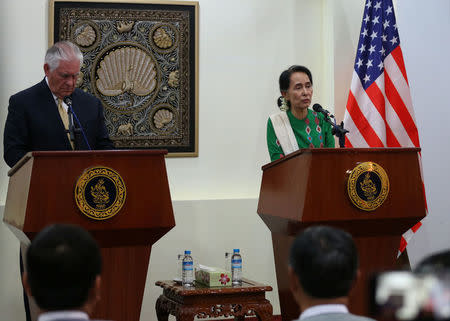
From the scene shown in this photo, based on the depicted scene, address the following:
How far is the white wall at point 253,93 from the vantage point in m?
5.19

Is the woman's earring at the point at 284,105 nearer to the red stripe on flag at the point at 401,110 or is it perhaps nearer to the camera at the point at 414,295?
the red stripe on flag at the point at 401,110

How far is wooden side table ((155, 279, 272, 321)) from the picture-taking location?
157 inches

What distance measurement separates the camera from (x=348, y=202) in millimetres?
3234

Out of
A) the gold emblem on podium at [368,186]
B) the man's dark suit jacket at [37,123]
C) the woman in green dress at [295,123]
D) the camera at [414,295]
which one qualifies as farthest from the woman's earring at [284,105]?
the camera at [414,295]

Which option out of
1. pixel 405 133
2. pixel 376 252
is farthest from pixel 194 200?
pixel 376 252

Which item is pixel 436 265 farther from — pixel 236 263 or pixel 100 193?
pixel 236 263

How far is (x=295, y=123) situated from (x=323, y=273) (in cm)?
264

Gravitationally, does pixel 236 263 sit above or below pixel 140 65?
below

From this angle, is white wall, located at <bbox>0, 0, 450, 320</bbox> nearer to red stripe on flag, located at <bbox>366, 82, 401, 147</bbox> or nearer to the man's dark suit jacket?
red stripe on flag, located at <bbox>366, 82, 401, 147</bbox>

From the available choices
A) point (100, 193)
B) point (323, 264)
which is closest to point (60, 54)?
point (100, 193)

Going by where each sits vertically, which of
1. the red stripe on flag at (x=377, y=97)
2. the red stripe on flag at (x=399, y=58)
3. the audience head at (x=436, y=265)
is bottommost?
the audience head at (x=436, y=265)

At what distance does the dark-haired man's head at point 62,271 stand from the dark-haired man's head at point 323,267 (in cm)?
45

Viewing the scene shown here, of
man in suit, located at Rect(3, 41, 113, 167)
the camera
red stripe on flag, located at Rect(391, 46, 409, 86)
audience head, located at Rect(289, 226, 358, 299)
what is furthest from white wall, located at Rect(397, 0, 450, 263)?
the camera

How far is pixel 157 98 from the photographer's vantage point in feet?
17.4
